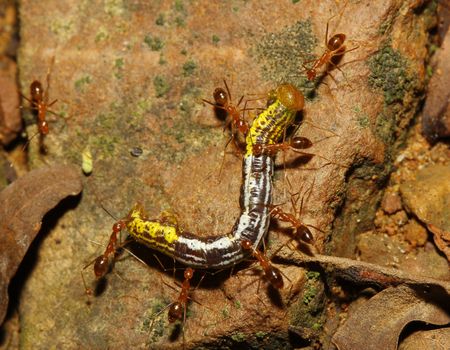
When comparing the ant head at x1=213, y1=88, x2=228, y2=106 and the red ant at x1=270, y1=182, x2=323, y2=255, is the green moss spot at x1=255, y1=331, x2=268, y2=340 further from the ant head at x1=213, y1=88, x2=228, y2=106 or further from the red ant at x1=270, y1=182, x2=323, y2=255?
the ant head at x1=213, y1=88, x2=228, y2=106

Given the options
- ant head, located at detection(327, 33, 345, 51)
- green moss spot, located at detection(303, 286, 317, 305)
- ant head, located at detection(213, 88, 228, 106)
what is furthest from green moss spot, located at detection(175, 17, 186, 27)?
green moss spot, located at detection(303, 286, 317, 305)

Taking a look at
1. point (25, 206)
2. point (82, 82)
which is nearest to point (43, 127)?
point (82, 82)

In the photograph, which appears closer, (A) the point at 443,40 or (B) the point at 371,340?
(B) the point at 371,340

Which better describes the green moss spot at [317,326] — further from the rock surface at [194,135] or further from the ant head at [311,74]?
the ant head at [311,74]

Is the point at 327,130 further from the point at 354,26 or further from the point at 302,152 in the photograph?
the point at 354,26

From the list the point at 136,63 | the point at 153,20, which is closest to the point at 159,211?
the point at 136,63

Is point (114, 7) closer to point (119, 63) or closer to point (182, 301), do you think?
point (119, 63)

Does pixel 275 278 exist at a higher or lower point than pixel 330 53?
lower
